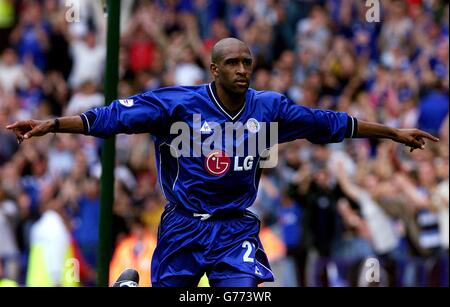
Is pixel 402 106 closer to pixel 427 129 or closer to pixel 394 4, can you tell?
pixel 427 129

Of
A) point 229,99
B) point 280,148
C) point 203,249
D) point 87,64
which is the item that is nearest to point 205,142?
point 229,99

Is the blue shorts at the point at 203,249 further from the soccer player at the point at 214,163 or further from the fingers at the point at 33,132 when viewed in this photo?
the fingers at the point at 33,132

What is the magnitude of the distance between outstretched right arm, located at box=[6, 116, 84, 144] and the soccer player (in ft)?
1.26

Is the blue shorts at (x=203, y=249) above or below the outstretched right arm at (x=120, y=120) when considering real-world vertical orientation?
below

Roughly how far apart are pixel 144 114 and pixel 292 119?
1.04 m

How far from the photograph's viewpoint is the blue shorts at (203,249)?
1030 centimetres

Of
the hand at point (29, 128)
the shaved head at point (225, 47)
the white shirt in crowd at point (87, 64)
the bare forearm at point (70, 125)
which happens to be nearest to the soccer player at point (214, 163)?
the shaved head at point (225, 47)

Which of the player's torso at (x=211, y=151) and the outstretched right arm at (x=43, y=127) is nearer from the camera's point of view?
the outstretched right arm at (x=43, y=127)

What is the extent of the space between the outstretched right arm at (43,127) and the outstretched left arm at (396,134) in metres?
1.99

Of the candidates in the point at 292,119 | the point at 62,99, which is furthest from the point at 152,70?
the point at 292,119

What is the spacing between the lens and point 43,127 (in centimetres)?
966

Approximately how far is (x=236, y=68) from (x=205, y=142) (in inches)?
21.0

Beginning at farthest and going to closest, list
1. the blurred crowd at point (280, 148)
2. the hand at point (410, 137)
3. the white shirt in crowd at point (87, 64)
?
the white shirt in crowd at point (87, 64)
the blurred crowd at point (280, 148)
the hand at point (410, 137)

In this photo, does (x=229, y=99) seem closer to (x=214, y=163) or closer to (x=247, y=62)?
(x=247, y=62)
